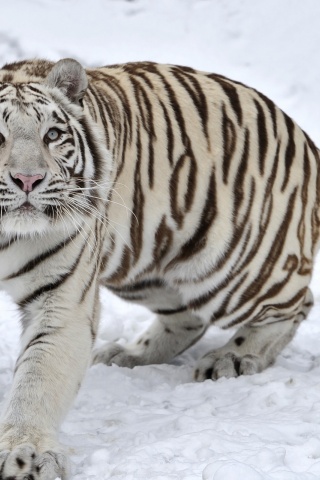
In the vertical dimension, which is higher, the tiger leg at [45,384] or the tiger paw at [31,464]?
the tiger leg at [45,384]

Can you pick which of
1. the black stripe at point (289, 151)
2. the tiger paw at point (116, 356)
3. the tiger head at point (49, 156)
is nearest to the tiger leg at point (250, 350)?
the tiger paw at point (116, 356)

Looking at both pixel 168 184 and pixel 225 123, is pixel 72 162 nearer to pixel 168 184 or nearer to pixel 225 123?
pixel 168 184

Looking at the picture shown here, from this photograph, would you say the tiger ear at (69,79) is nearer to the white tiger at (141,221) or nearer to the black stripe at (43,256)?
the white tiger at (141,221)

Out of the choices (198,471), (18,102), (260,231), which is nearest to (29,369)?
(198,471)

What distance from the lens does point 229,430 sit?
335cm

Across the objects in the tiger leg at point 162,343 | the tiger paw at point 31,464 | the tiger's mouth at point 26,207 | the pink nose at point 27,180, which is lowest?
the tiger paw at point 31,464

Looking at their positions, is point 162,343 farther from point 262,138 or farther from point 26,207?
point 26,207

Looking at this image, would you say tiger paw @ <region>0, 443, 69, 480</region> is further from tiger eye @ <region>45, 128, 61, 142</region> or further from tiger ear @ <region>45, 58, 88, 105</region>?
tiger ear @ <region>45, 58, 88, 105</region>

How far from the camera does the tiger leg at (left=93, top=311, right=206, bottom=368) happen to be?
464 cm

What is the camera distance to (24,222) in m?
3.21

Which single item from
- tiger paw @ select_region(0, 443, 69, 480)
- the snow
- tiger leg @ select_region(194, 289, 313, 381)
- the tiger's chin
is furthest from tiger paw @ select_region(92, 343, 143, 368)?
tiger paw @ select_region(0, 443, 69, 480)

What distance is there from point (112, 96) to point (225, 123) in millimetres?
555

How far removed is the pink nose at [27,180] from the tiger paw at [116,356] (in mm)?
1615

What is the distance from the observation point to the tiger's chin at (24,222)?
3191mm
